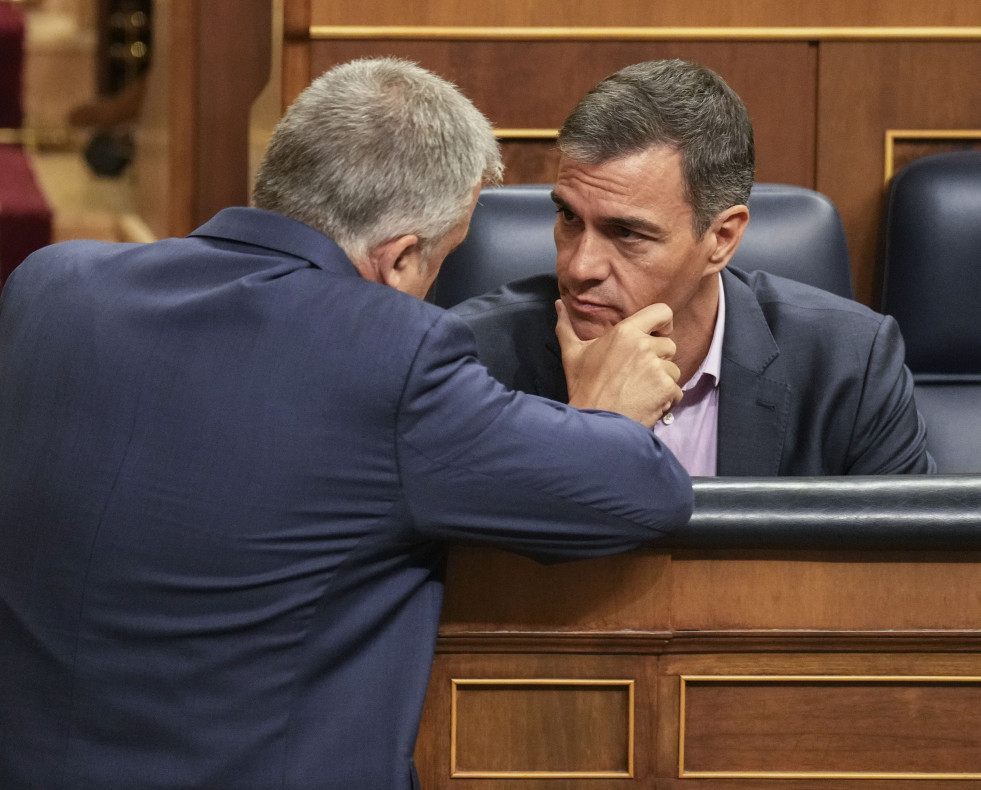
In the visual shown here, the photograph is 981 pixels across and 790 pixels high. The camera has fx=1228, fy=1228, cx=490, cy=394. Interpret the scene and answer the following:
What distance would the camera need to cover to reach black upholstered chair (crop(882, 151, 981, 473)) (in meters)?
1.53

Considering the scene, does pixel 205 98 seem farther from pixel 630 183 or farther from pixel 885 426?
pixel 885 426

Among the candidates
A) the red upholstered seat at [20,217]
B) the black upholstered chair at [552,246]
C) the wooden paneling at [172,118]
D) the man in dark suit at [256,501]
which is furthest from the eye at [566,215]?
the red upholstered seat at [20,217]

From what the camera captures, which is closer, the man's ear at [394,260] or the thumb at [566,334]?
the man's ear at [394,260]

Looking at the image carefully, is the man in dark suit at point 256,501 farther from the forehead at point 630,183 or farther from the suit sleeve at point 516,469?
the forehead at point 630,183

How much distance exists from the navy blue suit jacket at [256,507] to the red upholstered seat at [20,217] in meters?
1.58

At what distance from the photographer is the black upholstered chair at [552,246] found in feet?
4.74

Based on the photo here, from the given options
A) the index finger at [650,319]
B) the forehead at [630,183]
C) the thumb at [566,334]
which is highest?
the forehead at [630,183]

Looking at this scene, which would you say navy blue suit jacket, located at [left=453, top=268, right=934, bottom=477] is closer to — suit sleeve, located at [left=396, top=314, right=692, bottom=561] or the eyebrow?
the eyebrow

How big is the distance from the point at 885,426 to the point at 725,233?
25 centimetres

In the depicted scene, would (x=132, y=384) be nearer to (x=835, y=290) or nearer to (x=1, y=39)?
(x=835, y=290)

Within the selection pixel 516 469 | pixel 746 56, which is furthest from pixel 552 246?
pixel 516 469

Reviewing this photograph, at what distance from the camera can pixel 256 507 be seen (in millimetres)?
749

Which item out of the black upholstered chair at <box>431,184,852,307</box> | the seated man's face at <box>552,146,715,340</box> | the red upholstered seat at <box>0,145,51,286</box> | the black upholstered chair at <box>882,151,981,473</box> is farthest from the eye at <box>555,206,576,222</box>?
the red upholstered seat at <box>0,145,51,286</box>

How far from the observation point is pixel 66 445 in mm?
779
